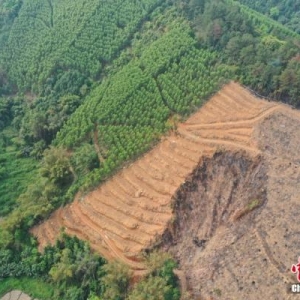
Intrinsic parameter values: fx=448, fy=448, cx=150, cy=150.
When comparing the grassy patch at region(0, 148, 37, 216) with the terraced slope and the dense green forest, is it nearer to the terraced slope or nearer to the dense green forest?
the dense green forest

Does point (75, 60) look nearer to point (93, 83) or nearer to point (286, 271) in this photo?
point (93, 83)

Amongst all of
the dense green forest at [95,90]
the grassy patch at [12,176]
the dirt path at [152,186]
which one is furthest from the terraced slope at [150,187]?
the grassy patch at [12,176]

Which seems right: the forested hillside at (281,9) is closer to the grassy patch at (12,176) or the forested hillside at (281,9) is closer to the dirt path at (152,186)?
the dirt path at (152,186)

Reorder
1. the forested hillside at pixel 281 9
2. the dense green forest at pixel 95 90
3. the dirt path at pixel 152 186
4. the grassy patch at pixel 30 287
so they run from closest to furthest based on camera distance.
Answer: the dirt path at pixel 152 186, the grassy patch at pixel 30 287, the dense green forest at pixel 95 90, the forested hillside at pixel 281 9

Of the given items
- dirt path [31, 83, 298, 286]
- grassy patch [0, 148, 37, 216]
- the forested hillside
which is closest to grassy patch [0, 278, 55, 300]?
dirt path [31, 83, 298, 286]

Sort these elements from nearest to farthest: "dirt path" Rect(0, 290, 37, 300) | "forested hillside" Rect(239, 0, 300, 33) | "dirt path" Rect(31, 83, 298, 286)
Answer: "dirt path" Rect(31, 83, 298, 286) → "dirt path" Rect(0, 290, 37, 300) → "forested hillside" Rect(239, 0, 300, 33)

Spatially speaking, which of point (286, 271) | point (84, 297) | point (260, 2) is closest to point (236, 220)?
point (286, 271)

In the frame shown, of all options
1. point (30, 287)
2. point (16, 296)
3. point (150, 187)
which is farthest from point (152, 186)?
point (16, 296)
